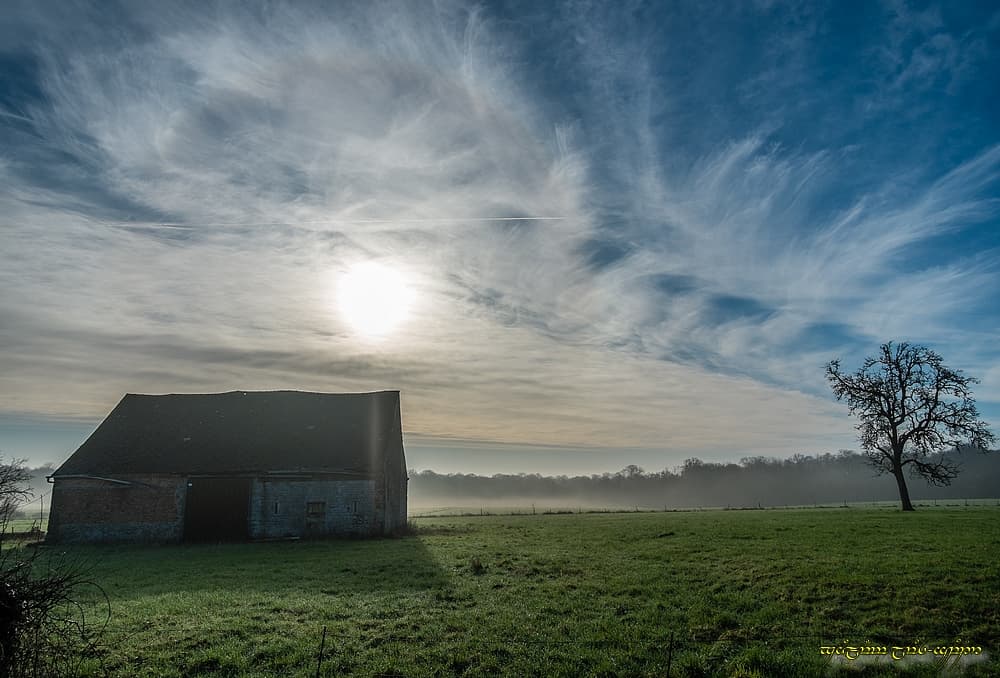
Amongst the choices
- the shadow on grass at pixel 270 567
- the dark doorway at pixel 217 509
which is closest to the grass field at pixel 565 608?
the shadow on grass at pixel 270 567

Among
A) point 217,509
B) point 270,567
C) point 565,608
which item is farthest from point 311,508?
point 565,608

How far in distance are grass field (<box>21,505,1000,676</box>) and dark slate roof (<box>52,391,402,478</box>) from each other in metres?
10.1

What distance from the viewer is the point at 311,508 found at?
3288 centimetres

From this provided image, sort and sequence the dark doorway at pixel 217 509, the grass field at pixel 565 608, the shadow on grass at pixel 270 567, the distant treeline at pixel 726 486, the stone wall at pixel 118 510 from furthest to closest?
1. the distant treeline at pixel 726 486
2. the dark doorway at pixel 217 509
3. the stone wall at pixel 118 510
4. the shadow on grass at pixel 270 567
5. the grass field at pixel 565 608

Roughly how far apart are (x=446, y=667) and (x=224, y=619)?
21.1 feet

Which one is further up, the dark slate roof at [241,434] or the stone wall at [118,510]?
the dark slate roof at [241,434]

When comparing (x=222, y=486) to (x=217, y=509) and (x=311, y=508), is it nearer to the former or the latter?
(x=217, y=509)

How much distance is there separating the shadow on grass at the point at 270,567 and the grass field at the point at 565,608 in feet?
0.50

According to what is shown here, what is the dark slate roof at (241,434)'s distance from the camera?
33.8 m

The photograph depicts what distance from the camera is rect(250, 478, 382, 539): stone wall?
3244cm

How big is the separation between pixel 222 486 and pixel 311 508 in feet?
18.1

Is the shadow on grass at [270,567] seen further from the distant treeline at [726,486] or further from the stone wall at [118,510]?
the distant treeline at [726,486]

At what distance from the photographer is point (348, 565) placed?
71.3 feet

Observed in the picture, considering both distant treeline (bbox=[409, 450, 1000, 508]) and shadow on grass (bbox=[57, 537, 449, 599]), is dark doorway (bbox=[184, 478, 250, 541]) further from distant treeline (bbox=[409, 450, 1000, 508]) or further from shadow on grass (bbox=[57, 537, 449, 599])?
distant treeline (bbox=[409, 450, 1000, 508])
